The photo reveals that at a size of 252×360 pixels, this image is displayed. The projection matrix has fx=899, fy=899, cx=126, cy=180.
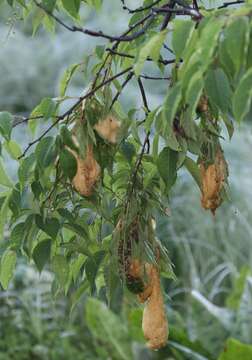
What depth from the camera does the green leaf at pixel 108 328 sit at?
153 inches

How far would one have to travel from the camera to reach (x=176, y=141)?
4.60 ft

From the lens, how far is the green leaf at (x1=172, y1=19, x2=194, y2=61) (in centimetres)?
116

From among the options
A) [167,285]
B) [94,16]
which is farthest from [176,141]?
[94,16]

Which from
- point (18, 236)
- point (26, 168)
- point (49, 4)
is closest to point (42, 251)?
point (18, 236)

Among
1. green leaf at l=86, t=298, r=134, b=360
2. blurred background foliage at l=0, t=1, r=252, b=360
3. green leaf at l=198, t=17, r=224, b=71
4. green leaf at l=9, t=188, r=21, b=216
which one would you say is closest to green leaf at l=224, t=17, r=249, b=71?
green leaf at l=198, t=17, r=224, b=71

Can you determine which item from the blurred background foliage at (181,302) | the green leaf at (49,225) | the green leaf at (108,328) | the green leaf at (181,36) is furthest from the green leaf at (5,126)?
the green leaf at (108,328)

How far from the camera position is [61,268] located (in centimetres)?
160

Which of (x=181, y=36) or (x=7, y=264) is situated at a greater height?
(x=181, y=36)

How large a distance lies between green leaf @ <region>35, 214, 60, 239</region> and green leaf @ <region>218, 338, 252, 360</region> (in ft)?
5.16

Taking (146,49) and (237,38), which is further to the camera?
(146,49)

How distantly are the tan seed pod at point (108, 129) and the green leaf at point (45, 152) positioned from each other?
82 millimetres

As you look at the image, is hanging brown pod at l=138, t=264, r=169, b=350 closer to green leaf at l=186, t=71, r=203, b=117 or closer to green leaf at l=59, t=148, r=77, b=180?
green leaf at l=59, t=148, r=77, b=180

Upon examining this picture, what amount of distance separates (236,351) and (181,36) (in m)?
1.94

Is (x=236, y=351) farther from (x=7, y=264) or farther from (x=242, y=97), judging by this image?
(x=242, y=97)
